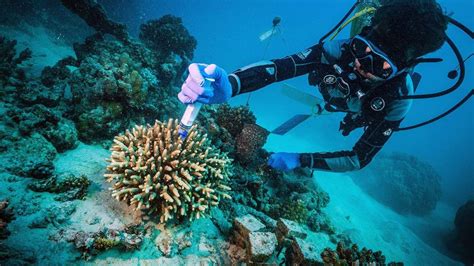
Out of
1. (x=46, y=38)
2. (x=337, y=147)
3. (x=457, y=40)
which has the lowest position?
(x=46, y=38)

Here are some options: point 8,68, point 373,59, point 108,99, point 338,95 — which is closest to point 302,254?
point 338,95

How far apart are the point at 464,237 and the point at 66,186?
1916 cm

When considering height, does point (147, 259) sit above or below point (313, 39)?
below

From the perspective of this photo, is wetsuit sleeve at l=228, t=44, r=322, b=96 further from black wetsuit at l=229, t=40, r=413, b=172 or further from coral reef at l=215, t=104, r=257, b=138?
coral reef at l=215, t=104, r=257, b=138

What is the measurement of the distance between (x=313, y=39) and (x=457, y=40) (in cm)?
4560

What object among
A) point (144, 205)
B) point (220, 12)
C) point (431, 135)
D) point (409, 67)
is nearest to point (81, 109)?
point (144, 205)

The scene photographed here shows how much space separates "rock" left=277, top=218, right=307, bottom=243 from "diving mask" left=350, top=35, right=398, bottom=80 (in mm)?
→ 2841

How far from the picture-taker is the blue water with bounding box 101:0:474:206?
3208cm

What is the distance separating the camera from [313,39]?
3824 inches

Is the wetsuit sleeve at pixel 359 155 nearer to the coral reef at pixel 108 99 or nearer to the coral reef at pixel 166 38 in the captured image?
the coral reef at pixel 108 99

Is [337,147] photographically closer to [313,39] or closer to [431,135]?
[431,135]

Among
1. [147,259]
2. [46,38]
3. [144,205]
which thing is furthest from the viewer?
[46,38]

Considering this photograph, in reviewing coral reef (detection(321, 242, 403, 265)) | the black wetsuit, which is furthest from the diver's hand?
coral reef (detection(321, 242, 403, 265))

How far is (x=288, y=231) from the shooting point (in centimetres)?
364
